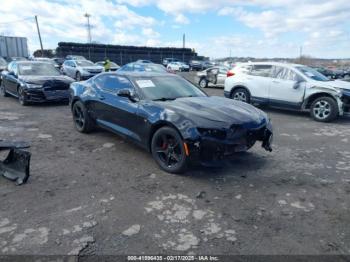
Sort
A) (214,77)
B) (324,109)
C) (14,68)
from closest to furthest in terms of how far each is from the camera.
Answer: (324,109)
(14,68)
(214,77)

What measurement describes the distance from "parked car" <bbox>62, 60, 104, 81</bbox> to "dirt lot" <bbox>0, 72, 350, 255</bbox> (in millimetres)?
14056

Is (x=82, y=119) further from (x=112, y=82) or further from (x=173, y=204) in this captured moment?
(x=173, y=204)

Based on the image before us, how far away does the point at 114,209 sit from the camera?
131 inches

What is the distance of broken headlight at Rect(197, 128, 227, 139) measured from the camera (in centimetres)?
389

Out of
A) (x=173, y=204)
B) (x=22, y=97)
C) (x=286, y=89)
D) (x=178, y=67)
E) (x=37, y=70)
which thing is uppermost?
(x=37, y=70)

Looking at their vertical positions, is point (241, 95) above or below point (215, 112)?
below

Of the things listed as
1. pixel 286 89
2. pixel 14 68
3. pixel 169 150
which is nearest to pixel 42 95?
pixel 14 68

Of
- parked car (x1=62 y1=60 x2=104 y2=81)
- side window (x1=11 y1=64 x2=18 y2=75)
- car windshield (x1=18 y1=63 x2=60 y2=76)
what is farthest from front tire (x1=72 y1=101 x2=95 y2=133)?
parked car (x1=62 y1=60 x2=104 y2=81)

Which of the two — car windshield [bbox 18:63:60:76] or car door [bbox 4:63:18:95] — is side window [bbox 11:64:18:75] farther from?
car windshield [bbox 18:63:60:76]

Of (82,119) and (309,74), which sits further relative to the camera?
(309,74)

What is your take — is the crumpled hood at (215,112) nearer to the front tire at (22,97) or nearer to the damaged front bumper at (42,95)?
the damaged front bumper at (42,95)

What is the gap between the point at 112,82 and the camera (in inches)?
220

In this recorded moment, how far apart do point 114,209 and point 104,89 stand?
3.02 m

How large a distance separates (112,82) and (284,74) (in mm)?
6003
